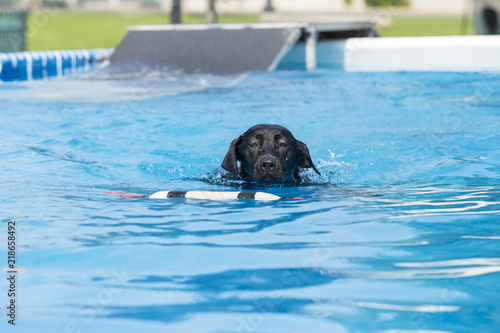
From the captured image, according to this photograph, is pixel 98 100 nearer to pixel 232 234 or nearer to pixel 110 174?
pixel 110 174

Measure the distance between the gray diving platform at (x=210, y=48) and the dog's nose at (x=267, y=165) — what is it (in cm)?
647

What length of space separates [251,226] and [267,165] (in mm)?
1124

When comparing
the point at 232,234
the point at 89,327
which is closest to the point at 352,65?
the point at 232,234

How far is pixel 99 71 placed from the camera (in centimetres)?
1200

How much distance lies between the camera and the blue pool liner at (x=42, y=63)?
38.2ft

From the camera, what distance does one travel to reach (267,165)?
197 inches

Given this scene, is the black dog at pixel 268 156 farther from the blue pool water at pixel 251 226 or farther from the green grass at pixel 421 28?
the green grass at pixel 421 28

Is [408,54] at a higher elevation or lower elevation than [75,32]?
lower

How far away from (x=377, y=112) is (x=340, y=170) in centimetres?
251

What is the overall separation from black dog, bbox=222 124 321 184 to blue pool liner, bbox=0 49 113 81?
24.5 ft

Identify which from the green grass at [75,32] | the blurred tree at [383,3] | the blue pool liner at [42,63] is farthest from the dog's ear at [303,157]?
the blurred tree at [383,3]

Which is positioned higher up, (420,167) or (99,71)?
(99,71)

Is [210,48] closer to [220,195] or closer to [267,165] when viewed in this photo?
[267,165]

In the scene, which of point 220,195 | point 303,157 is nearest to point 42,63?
point 303,157
